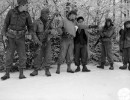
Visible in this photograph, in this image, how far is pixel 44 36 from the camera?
642 centimetres

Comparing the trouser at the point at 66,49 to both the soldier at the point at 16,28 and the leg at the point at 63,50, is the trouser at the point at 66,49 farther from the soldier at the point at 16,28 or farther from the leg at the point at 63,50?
the soldier at the point at 16,28

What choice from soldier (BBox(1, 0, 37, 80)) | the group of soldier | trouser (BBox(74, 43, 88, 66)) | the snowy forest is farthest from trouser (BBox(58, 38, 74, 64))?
the snowy forest

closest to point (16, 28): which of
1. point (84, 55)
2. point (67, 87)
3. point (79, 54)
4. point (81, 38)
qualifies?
point (67, 87)

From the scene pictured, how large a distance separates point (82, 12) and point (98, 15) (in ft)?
2.70

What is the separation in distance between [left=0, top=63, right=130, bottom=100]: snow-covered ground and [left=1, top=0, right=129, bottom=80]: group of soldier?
0.48m

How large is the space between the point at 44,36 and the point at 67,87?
1877 mm

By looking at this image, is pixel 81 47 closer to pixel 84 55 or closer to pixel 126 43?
pixel 84 55

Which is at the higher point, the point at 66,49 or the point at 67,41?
the point at 67,41

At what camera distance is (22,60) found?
6.11 m

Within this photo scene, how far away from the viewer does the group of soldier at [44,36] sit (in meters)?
5.92

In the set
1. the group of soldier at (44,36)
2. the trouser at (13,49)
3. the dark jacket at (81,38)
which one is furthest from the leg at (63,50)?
the trouser at (13,49)

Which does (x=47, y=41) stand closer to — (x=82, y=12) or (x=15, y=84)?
(x=15, y=84)

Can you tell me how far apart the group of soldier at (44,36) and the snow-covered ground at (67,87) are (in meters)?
0.48

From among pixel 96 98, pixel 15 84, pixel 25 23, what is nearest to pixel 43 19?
pixel 25 23
